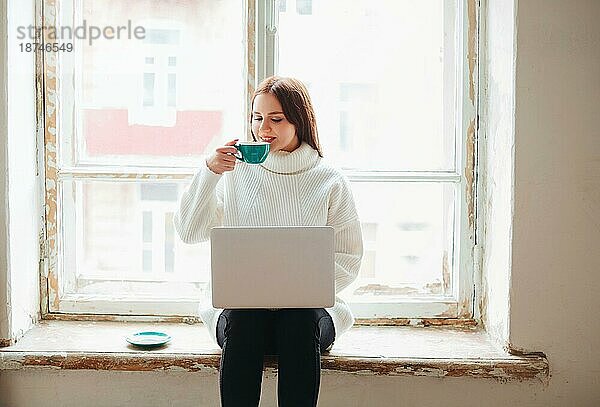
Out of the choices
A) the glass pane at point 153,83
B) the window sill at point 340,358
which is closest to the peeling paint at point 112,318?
the window sill at point 340,358

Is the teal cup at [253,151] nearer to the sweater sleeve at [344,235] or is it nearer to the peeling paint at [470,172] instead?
the sweater sleeve at [344,235]

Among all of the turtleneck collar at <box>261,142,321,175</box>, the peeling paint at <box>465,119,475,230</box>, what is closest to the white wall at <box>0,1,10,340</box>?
the turtleneck collar at <box>261,142,321,175</box>

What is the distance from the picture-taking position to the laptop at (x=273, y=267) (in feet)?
7.20

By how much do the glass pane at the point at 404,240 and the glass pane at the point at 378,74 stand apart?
0.26ft

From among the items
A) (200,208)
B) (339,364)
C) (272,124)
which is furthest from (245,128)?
(339,364)

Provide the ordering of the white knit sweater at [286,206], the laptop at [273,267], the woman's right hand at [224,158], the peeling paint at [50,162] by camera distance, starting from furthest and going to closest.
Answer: the peeling paint at [50,162], the white knit sweater at [286,206], the woman's right hand at [224,158], the laptop at [273,267]

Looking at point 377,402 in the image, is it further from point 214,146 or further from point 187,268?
point 214,146

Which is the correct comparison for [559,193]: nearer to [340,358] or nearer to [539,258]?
[539,258]

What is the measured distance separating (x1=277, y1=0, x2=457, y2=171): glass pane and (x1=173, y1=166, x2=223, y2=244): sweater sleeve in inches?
18.0

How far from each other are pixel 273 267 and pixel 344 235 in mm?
343

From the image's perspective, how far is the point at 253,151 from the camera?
2.28m

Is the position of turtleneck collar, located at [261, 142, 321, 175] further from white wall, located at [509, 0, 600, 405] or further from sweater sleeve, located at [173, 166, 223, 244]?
white wall, located at [509, 0, 600, 405]

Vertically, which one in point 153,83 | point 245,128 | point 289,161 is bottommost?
point 289,161

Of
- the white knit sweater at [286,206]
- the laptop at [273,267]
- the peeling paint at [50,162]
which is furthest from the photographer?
the peeling paint at [50,162]
